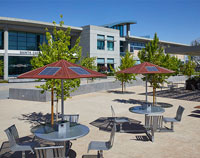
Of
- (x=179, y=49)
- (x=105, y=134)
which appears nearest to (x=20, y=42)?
(x=179, y=49)

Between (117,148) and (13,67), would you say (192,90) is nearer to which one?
(117,148)

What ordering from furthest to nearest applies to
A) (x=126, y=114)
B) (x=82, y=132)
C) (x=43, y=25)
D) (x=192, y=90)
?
(x=43, y=25) → (x=192, y=90) → (x=126, y=114) → (x=82, y=132)

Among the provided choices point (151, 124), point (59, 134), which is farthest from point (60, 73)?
point (151, 124)

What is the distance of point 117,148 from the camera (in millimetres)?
6902

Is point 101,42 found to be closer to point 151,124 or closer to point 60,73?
point 151,124

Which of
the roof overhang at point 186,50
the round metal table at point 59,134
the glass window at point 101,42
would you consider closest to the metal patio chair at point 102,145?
the round metal table at point 59,134

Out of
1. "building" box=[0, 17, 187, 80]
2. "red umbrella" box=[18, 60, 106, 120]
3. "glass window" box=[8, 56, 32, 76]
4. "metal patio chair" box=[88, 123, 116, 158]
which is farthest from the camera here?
"glass window" box=[8, 56, 32, 76]

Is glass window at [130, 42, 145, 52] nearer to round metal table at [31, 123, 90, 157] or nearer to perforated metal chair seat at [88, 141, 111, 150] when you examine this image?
round metal table at [31, 123, 90, 157]

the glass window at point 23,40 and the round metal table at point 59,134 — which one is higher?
the glass window at point 23,40

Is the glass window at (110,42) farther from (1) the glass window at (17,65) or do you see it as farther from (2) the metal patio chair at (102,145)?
(2) the metal patio chair at (102,145)

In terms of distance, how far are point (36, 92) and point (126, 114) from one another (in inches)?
317

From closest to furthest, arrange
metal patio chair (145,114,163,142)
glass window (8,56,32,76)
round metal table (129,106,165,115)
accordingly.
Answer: metal patio chair (145,114,163,142), round metal table (129,106,165,115), glass window (8,56,32,76)

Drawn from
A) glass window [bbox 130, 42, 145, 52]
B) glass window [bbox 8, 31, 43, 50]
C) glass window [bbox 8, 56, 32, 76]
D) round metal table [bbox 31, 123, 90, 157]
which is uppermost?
glass window [bbox 130, 42, 145, 52]

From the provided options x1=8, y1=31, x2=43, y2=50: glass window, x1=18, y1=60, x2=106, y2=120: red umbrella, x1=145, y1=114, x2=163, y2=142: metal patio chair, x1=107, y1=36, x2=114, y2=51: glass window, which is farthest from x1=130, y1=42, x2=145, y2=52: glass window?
x1=18, y1=60, x2=106, y2=120: red umbrella
